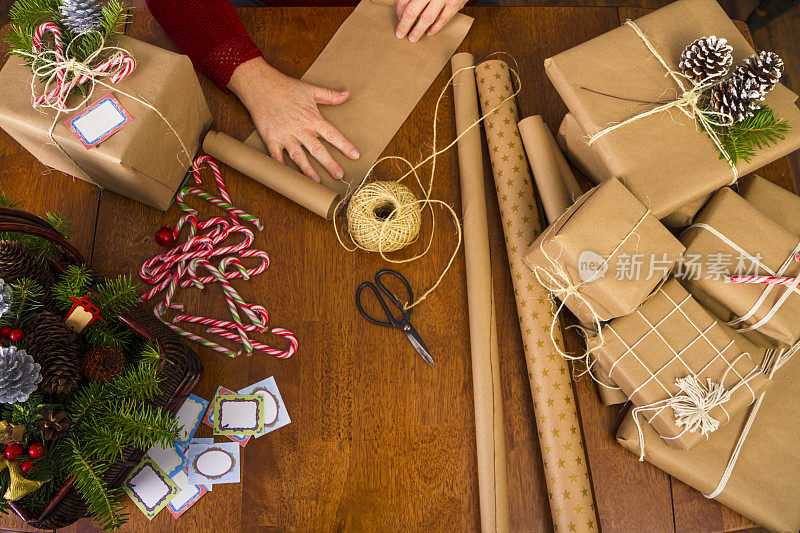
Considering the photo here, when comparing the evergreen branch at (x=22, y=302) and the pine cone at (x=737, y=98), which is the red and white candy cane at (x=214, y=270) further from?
the pine cone at (x=737, y=98)

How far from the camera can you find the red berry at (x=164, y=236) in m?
0.94

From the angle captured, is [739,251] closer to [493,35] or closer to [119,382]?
[493,35]

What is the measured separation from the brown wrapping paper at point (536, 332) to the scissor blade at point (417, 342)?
163mm

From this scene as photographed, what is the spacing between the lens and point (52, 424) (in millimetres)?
665

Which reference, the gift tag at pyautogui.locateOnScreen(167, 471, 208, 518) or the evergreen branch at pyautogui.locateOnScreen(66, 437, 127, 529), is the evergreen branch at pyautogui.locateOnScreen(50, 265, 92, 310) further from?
the gift tag at pyautogui.locateOnScreen(167, 471, 208, 518)

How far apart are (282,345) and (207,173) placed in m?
0.36

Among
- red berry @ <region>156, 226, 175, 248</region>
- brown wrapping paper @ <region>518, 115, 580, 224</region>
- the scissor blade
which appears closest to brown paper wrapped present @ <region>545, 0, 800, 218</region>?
brown wrapping paper @ <region>518, 115, 580, 224</region>

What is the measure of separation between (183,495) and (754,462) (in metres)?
0.89

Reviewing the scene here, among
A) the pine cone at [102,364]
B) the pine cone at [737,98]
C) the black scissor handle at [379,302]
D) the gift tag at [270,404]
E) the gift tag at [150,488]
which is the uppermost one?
the pine cone at [737,98]

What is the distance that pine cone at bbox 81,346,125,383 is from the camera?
716mm

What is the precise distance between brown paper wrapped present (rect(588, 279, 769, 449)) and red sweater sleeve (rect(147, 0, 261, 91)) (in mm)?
814

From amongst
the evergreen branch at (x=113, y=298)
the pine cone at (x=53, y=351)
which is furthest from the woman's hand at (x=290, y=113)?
the pine cone at (x=53, y=351)

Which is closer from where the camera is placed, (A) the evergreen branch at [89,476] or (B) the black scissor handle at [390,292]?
(A) the evergreen branch at [89,476]

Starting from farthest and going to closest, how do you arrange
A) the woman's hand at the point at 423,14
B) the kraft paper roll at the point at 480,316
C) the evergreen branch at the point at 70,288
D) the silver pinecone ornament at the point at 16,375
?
1. the woman's hand at the point at 423,14
2. the kraft paper roll at the point at 480,316
3. the evergreen branch at the point at 70,288
4. the silver pinecone ornament at the point at 16,375
